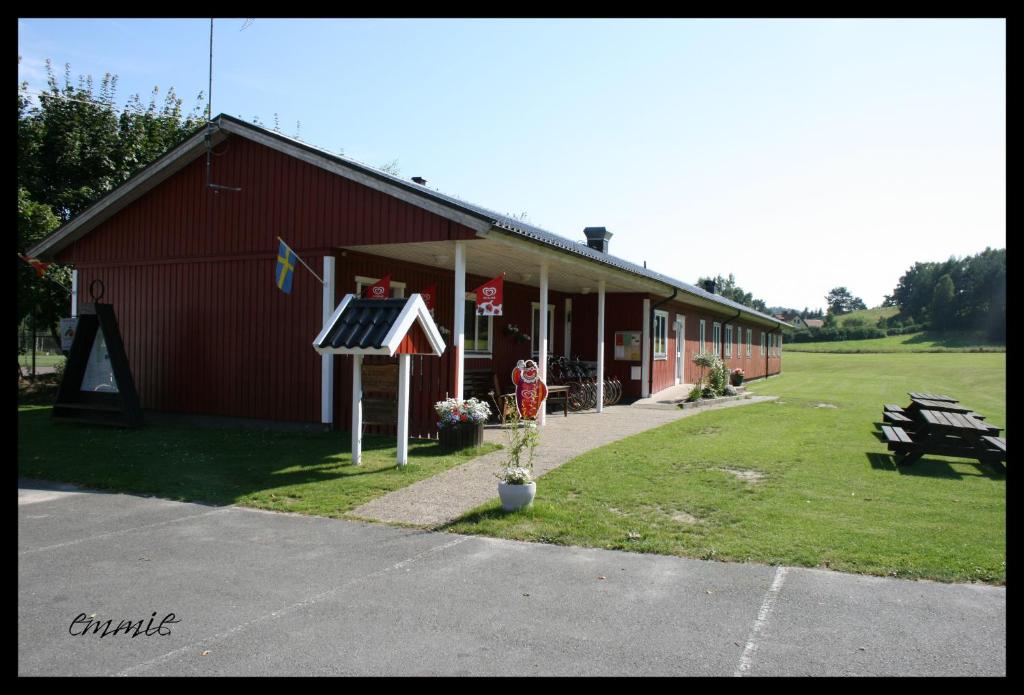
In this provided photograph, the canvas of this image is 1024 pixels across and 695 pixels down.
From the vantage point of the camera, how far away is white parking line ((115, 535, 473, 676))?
13.0 ft

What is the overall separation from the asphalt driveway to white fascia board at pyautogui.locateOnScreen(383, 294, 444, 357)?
288 cm

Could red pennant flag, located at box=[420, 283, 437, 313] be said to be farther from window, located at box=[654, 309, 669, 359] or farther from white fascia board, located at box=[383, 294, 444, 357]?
window, located at box=[654, 309, 669, 359]

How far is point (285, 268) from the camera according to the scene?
1207 cm

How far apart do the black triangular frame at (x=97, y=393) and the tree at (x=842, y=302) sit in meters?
153

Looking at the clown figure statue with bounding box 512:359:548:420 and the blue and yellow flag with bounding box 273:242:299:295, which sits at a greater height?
the blue and yellow flag with bounding box 273:242:299:295

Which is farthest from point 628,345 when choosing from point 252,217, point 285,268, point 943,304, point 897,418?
point 943,304

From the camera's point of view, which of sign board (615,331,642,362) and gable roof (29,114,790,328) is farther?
sign board (615,331,642,362)

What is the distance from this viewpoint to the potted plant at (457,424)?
10.8 m

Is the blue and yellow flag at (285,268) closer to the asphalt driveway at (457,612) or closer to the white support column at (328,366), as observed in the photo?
the white support column at (328,366)

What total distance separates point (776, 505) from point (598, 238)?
58.1ft

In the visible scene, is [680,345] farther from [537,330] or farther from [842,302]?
[842,302]

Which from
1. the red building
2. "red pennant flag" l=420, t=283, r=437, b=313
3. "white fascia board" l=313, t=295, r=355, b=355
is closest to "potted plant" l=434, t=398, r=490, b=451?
the red building

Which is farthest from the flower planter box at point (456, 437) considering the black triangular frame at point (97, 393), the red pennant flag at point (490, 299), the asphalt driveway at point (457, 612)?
the black triangular frame at point (97, 393)

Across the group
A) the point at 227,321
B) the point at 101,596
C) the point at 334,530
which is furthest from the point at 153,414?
Answer: the point at 101,596
